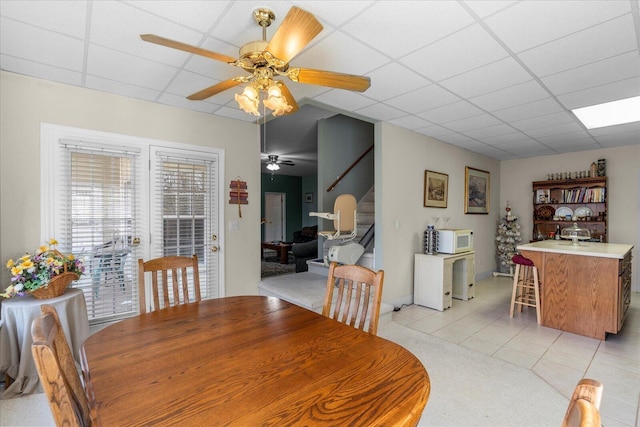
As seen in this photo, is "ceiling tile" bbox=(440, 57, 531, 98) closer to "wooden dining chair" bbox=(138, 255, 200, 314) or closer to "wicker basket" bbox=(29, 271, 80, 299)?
"wooden dining chair" bbox=(138, 255, 200, 314)

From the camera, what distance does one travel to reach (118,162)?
2891mm

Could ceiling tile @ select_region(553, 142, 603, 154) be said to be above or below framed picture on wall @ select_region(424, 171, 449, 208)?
above

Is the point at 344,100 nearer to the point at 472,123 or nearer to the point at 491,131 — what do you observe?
the point at 472,123

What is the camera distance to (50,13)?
169 centimetres

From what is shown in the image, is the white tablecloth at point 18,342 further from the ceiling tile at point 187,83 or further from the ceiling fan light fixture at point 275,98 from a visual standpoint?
the ceiling fan light fixture at point 275,98

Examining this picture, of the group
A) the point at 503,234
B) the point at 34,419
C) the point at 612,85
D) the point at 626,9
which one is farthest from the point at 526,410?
the point at 503,234

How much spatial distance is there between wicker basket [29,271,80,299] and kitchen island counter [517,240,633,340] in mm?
4471

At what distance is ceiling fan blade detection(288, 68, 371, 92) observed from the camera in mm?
1689

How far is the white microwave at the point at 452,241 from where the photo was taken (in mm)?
4195

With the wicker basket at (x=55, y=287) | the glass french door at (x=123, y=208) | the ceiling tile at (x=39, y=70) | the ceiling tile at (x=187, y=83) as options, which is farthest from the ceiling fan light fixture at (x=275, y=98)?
the wicker basket at (x=55, y=287)

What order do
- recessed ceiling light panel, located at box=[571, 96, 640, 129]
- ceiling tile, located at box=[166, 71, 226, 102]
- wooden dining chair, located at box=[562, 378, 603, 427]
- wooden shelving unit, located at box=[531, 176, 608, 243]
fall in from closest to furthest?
1. wooden dining chair, located at box=[562, 378, 603, 427]
2. ceiling tile, located at box=[166, 71, 226, 102]
3. recessed ceiling light panel, located at box=[571, 96, 640, 129]
4. wooden shelving unit, located at box=[531, 176, 608, 243]

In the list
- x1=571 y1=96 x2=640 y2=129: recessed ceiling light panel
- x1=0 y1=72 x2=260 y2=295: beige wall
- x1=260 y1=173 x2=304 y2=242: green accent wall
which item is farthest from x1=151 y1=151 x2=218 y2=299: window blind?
x1=260 y1=173 x2=304 y2=242: green accent wall

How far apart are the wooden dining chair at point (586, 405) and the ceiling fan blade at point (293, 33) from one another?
1.47m

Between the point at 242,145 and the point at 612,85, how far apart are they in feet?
11.9
